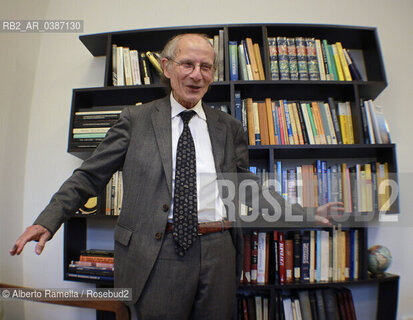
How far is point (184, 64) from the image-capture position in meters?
1.09

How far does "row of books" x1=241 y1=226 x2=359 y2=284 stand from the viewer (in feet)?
5.14

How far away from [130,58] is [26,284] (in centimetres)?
183

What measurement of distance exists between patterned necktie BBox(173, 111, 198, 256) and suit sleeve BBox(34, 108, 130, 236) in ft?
0.78

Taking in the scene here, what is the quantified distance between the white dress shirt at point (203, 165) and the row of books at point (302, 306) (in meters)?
0.90

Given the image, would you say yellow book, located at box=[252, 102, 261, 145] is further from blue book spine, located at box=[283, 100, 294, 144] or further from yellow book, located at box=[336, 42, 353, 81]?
yellow book, located at box=[336, 42, 353, 81]

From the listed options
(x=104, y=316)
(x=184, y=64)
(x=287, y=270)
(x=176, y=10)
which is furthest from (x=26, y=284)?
(x=176, y=10)

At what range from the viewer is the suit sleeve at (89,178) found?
0.83 meters

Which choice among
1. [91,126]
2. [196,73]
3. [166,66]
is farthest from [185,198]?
[91,126]

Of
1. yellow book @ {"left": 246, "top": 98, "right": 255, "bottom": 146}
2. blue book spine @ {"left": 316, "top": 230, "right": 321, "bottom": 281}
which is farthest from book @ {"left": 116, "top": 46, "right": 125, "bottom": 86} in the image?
blue book spine @ {"left": 316, "top": 230, "right": 321, "bottom": 281}

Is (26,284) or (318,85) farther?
(26,284)

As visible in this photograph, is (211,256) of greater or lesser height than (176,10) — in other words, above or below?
below

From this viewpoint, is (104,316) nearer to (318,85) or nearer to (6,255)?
(6,255)

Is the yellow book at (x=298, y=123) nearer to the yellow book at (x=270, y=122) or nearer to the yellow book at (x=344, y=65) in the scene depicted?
the yellow book at (x=270, y=122)

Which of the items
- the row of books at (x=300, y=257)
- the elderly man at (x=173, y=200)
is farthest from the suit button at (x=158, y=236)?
the row of books at (x=300, y=257)
